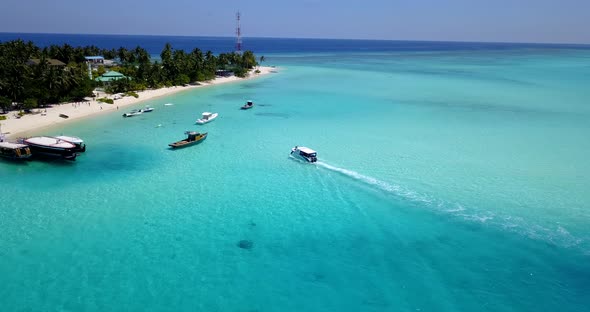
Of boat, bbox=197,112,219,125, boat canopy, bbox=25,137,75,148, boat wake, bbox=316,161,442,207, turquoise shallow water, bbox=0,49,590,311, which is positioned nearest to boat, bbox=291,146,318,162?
turquoise shallow water, bbox=0,49,590,311

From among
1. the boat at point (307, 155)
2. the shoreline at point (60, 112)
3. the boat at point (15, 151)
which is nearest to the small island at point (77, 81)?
the shoreline at point (60, 112)

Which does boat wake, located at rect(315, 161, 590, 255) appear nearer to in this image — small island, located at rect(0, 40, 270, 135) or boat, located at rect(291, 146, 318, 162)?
boat, located at rect(291, 146, 318, 162)

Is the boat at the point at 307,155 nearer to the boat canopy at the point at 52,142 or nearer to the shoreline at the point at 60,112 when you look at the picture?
the boat canopy at the point at 52,142

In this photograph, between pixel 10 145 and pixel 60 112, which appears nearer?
pixel 10 145

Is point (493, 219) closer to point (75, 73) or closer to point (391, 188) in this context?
point (391, 188)

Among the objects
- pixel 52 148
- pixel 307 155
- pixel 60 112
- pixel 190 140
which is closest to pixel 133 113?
pixel 60 112

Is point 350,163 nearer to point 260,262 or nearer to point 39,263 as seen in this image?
point 260,262
